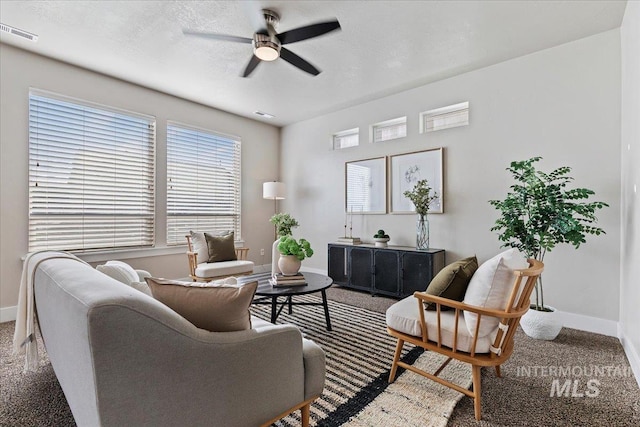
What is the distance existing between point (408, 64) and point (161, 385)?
3.71 m

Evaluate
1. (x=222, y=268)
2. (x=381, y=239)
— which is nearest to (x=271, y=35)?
(x=222, y=268)

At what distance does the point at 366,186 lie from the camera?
4676 millimetres

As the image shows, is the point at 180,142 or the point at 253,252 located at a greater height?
the point at 180,142

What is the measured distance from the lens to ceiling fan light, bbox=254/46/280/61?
2590 mm

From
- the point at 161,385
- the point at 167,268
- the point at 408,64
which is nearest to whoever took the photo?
the point at 161,385

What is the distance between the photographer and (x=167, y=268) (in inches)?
173

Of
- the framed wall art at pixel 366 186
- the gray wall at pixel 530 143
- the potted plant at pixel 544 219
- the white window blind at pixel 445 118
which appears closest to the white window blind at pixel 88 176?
the framed wall art at pixel 366 186

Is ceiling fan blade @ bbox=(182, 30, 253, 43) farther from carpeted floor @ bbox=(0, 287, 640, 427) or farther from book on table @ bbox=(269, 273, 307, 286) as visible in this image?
carpeted floor @ bbox=(0, 287, 640, 427)

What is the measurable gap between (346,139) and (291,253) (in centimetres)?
295

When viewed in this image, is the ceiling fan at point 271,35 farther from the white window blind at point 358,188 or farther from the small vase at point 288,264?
the white window blind at point 358,188

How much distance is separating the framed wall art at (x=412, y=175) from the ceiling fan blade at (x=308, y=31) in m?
2.25

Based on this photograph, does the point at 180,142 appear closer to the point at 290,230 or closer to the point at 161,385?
the point at 290,230

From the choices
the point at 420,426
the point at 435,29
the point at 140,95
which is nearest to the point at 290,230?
the point at 140,95

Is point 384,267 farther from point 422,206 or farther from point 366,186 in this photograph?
point 366,186
